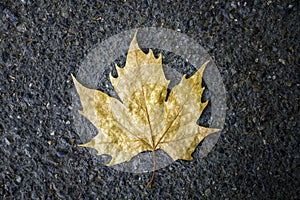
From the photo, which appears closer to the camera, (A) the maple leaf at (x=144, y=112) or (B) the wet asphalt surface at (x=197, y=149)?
(A) the maple leaf at (x=144, y=112)

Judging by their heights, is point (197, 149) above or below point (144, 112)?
below

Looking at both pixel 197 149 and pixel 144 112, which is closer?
pixel 144 112

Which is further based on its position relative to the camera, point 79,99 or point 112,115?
point 79,99

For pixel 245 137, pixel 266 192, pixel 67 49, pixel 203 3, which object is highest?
pixel 203 3

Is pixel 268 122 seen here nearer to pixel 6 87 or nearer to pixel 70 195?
pixel 70 195

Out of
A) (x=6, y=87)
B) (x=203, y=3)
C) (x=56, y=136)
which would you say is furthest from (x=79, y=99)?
(x=203, y=3)
